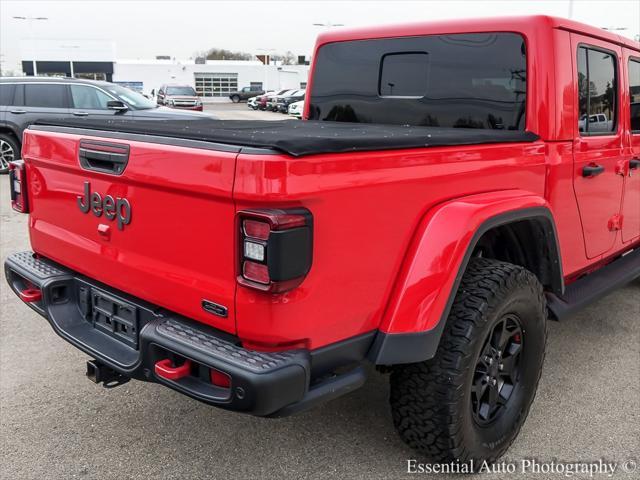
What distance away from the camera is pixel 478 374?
2646mm

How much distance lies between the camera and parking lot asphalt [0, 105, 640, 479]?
273 cm

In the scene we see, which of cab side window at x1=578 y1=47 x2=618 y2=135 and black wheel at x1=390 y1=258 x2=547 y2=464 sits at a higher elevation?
cab side window at x1=578 y1=47 x2=618 y2=135

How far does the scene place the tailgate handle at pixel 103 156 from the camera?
2357 millimetres

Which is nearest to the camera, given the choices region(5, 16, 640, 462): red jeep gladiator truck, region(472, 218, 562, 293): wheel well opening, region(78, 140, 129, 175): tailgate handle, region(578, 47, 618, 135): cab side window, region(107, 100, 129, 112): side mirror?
region(5, 16, 640, 462): red jeep gladiator truck

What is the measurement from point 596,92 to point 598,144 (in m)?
0.33

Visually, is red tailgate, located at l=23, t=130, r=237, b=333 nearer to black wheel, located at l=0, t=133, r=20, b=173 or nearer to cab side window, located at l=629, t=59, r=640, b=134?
cab side window, located at l=629, t=59, r=640, b=134

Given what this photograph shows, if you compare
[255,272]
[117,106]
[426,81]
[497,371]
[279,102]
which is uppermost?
[279,102]

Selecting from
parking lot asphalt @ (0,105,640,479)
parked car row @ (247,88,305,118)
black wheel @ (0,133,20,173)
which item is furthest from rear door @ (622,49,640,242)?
parked car row @ (247,88,305,118)

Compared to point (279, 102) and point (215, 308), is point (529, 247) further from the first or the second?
point (279, 102)

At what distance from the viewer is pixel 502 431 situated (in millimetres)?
2770

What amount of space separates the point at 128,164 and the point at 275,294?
2.76 ft

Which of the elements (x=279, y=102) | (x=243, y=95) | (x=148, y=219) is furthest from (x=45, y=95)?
(x=243, y=95)

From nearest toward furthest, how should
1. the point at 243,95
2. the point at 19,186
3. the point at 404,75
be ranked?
the point at 19,186 < the point at 404,75 < the point at 243,95

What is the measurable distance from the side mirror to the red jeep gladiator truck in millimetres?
8804
